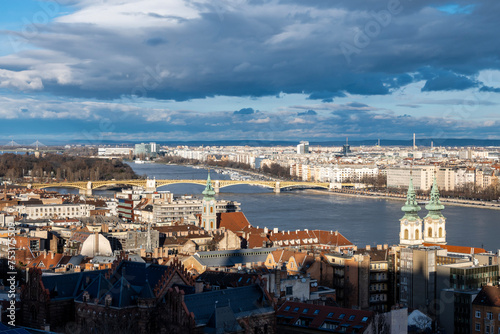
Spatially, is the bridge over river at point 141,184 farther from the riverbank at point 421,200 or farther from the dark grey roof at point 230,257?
the dark grey roof at point 230,257

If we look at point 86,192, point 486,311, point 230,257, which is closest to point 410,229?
point 230,257

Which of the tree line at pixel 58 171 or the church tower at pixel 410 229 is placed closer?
the church tower at pixel 410 229

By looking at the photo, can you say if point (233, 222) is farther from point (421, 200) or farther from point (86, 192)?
point (86, 192)

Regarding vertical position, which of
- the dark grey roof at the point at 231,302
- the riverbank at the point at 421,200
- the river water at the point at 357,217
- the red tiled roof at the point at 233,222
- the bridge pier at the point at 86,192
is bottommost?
the riverbank at the point at 421,200

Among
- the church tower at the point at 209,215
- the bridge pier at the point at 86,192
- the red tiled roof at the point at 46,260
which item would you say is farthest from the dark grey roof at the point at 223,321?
the bridge pier at the point at 86,192

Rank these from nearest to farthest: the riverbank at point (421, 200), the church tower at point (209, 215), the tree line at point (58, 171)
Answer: the church tower at point (209, 215) → the riverbank at point (421, 200) → the tree line at point (58, 171)

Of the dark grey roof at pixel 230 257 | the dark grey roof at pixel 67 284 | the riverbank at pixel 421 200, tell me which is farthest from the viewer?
the riverbank at pixel 421 200

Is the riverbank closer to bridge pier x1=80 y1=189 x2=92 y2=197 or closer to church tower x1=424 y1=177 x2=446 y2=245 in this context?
bridge pier x1=80 y1=189 x2=92 y2=197

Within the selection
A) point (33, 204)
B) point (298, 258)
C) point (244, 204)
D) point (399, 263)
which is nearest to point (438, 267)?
point (399, 263)
